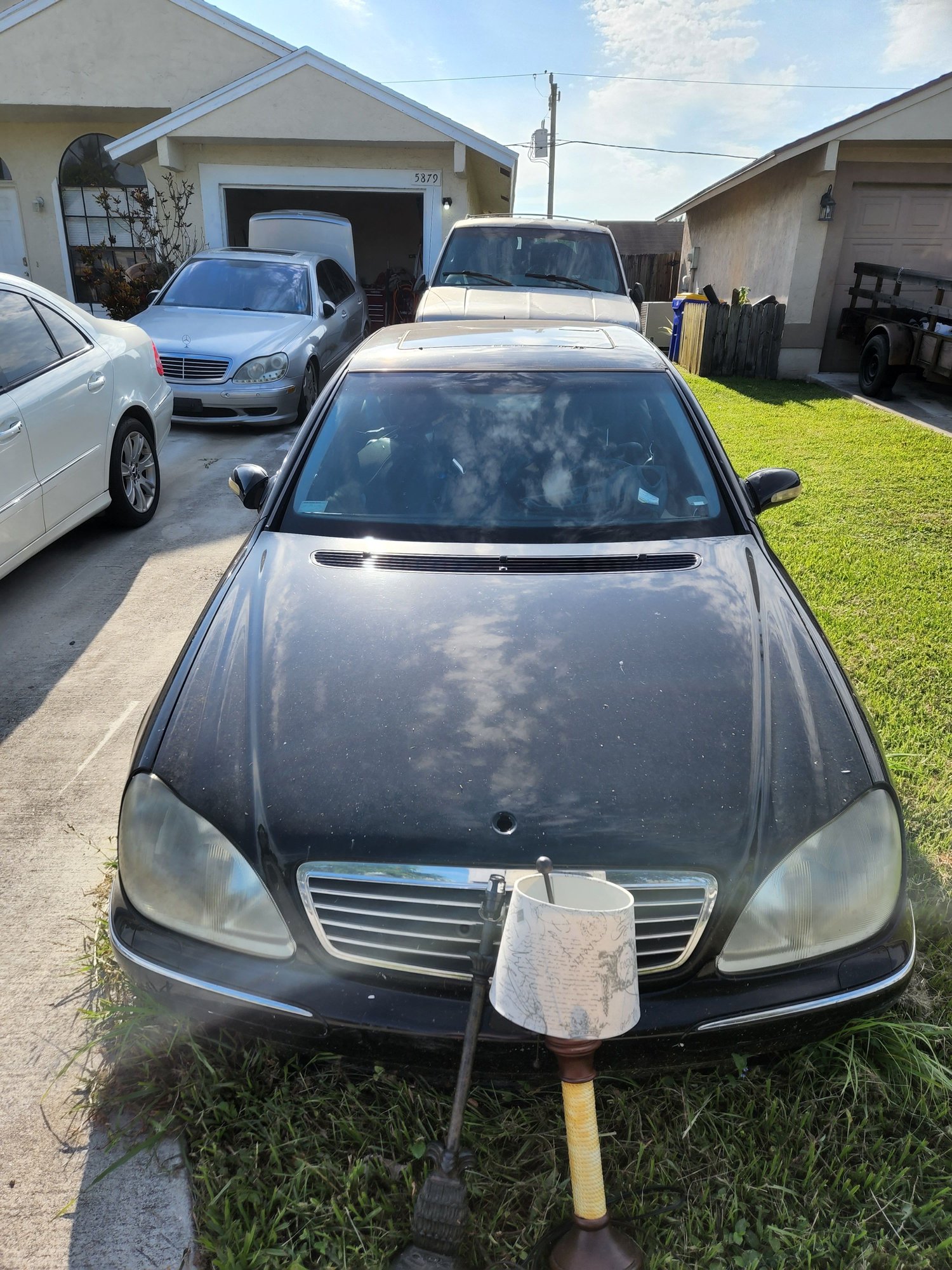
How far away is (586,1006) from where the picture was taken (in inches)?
54.0

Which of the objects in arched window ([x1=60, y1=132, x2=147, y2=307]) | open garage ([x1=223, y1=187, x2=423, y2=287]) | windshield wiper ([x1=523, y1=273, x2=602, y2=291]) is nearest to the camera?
windshield wiper ([x1=523, y1=273, x2=602, y2=291])

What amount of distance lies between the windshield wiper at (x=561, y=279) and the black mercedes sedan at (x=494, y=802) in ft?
19.2

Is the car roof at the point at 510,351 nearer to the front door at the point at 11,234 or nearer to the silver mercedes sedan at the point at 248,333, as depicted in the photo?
the silver mercedes sedan at the point at 248,333

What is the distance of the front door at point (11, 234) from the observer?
14.8 meters

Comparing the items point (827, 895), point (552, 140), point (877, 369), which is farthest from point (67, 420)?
point (552, 140)

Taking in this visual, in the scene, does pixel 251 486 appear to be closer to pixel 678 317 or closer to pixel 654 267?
pixel 678 317

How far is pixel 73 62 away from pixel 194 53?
177 centimetres

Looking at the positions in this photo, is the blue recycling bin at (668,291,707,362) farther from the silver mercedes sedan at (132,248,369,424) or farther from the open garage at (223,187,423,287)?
the open garage at (223,187,423,287)

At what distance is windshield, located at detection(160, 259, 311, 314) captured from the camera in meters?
8.99

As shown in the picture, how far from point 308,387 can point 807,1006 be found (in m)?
7.65

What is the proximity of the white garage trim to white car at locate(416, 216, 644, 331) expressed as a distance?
499cm

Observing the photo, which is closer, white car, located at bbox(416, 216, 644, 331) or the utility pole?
white car, located at bbox(416, 216, 644, 331)

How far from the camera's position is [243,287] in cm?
912

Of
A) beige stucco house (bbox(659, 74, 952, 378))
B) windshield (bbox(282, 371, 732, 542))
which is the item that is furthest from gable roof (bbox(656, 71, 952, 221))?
windshield (bbox(282, 371, 732, 542))
